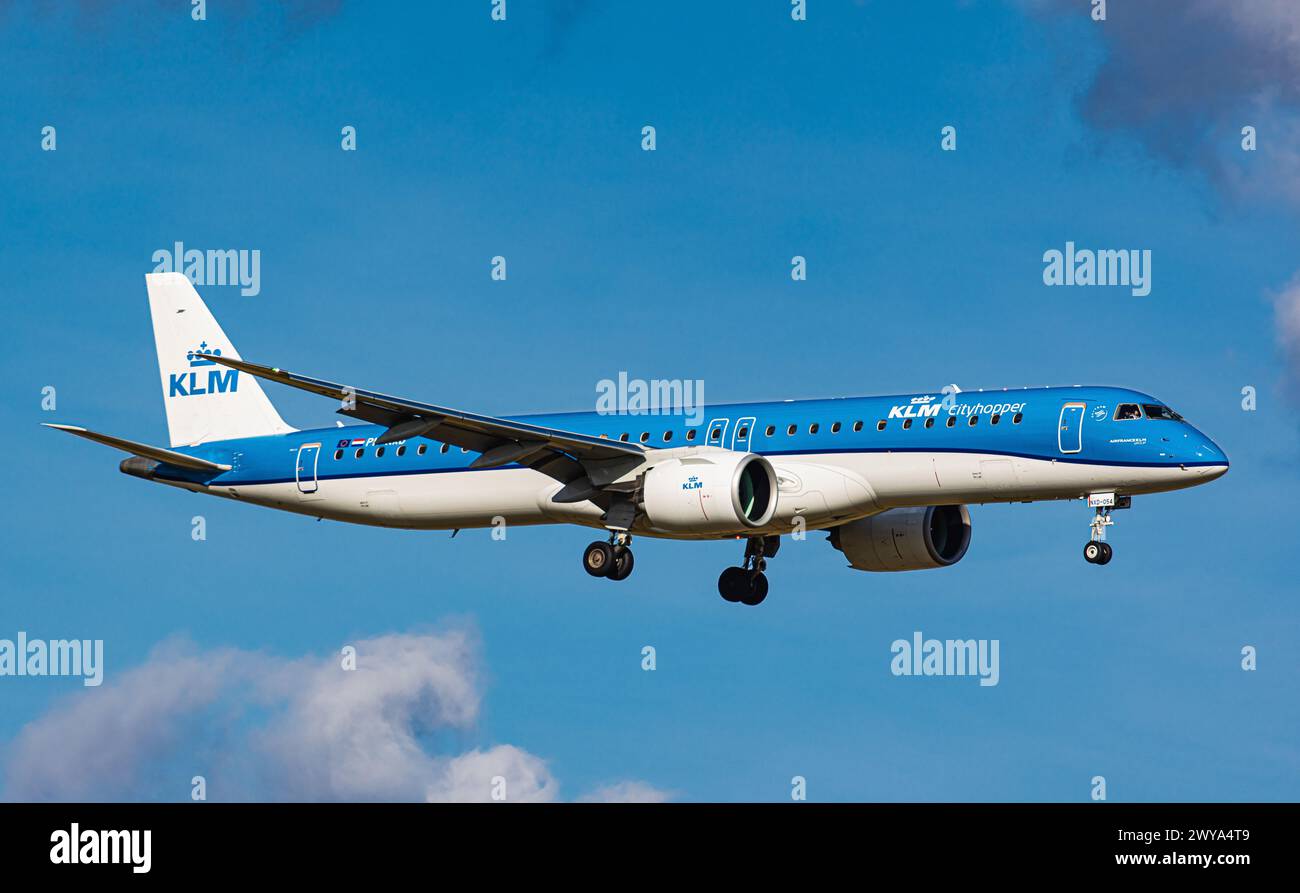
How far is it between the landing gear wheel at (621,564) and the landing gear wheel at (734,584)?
4.51 meters

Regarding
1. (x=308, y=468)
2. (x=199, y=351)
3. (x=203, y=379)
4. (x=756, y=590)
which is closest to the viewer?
(x=756, y=590)

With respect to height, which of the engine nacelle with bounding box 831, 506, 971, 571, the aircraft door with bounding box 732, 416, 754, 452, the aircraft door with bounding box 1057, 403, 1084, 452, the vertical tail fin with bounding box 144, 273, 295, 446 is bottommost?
the engine nacelle with bounding box 831, 506, 971, 571

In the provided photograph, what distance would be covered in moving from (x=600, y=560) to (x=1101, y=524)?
47.2 feet

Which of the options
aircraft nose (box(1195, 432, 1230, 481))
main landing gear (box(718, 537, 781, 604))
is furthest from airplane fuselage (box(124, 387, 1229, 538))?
main landing gear (box(718, 537, 781, 604))

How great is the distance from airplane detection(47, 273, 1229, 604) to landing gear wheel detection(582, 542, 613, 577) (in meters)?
0.04

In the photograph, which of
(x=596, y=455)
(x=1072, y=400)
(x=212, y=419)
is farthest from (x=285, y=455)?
(x=1072, y=400)

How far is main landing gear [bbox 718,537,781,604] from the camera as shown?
63.8 meters

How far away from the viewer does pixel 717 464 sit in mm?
57750

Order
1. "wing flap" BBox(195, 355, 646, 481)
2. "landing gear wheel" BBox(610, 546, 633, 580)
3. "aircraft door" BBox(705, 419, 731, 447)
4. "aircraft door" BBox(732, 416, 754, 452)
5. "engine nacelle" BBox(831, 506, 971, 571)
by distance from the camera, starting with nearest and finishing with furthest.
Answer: "wing flap" BBox(195, 355, 646, 481)
"aircraft door" BBox(732, 416, 754, 452)
"aircraft door" BBox(705, 419, 731, 447)
"landing gear wheel" BBox(610, 546, 633, 580)
"engine nacelle" BBox(831, 506, 971, 571)

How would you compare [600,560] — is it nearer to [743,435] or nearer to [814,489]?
[743,435]

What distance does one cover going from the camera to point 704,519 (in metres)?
57.3

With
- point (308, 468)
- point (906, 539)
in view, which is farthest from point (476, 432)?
point (906, 539)

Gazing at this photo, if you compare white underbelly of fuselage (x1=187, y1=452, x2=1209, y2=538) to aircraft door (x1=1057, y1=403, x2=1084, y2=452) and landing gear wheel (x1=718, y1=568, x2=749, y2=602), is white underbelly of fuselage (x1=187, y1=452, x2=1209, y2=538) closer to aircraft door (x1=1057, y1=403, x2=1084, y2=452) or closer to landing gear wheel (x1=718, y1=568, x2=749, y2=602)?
aircraft door (x1=1057, y1=403, x2=1084, y2=452)

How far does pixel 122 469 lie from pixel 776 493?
22.6m
